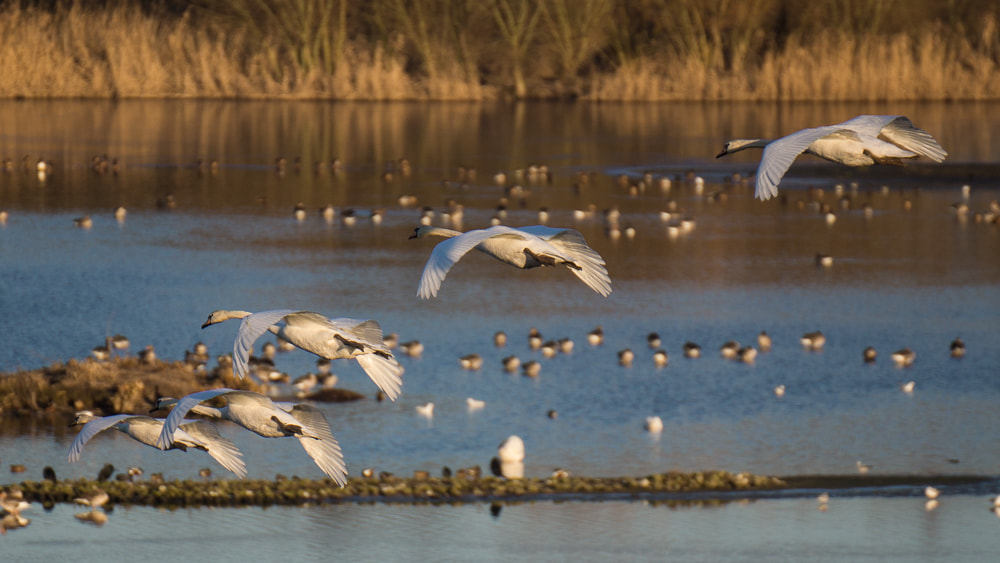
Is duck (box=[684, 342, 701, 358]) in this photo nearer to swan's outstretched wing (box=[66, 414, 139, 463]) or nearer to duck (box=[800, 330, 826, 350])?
duck (box=[800, 330, 826, 350])

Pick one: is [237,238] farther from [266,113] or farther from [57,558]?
[266,113]

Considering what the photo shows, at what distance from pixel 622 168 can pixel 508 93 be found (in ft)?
68.6

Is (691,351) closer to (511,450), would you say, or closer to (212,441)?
(511,450)

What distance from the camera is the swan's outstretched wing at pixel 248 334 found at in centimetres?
998

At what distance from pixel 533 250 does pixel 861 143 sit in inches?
84.9

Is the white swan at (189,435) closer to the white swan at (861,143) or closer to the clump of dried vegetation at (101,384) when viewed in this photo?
the white swan at (861,143)

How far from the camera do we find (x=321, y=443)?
11.3 meters

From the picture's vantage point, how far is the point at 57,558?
19203 millimetres

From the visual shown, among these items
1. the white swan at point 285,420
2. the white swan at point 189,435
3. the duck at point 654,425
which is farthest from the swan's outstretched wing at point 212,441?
the duck at point 654,425

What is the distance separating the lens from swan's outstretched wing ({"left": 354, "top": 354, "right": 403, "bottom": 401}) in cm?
1064

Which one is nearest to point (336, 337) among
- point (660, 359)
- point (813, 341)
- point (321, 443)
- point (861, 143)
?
point (321, 443)

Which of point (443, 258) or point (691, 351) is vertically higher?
point (443, 258)

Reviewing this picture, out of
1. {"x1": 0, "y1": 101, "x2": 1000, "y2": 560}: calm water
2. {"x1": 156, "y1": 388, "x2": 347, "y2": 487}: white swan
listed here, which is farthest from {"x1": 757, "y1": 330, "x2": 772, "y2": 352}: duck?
{"x1": 156, "y1": 388, "x2": 347, "y2": 487}: white swan

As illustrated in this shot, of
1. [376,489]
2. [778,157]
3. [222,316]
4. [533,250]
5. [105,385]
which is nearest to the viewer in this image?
[778,157]
